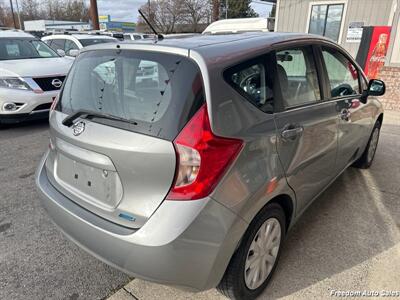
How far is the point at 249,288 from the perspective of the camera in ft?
6.79

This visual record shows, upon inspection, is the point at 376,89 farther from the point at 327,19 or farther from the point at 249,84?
the point at 327,19

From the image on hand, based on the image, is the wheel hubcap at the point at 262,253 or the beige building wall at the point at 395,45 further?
the beige building wall at the point at 395,45

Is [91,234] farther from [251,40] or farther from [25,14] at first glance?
[25,14]

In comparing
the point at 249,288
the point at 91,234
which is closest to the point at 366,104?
the point at 249,288

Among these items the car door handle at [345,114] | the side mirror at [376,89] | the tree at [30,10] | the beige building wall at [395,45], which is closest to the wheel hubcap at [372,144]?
A: the side mirror at [376,89]

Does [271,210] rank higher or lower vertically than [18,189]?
higher

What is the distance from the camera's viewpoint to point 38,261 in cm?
251

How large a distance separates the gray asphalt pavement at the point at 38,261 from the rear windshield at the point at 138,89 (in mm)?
1150

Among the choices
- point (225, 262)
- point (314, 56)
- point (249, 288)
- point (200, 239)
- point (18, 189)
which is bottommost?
point (18, 189)

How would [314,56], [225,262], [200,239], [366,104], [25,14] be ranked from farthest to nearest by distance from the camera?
1. [25,14]
2. [366,104]
3. [314,56]
4. [225,262]
5. [200,239]

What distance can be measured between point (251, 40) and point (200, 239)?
1307 mm

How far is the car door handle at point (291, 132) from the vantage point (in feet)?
6.77

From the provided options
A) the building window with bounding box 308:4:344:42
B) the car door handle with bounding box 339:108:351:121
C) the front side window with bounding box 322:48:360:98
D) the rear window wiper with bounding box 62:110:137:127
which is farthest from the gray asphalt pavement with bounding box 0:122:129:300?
the building window with bounding box 308:4:344:42

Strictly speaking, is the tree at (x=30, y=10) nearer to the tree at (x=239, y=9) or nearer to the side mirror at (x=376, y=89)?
the tree at (x=239, y=9)
